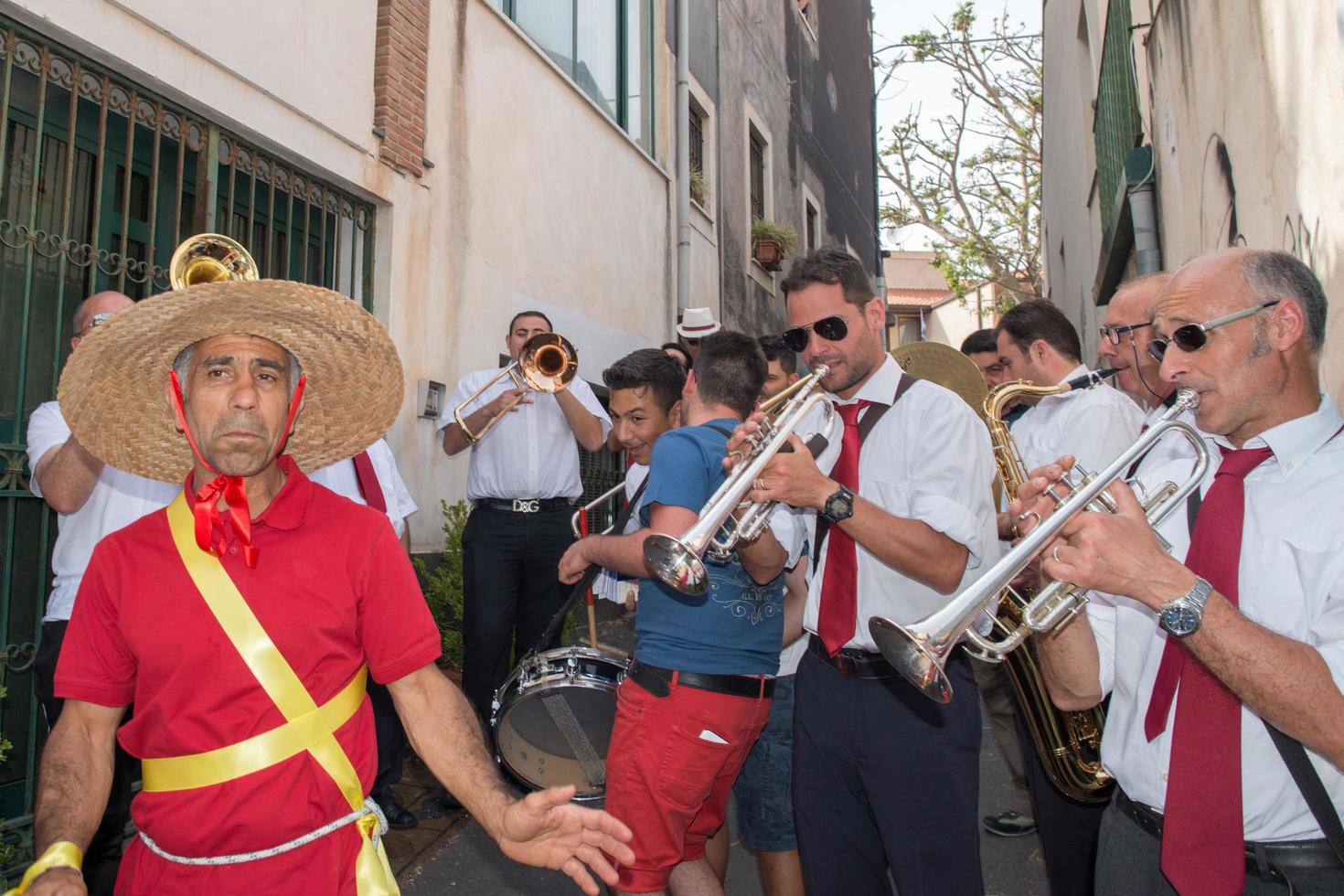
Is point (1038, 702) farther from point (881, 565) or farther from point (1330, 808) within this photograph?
point (1330, 808)

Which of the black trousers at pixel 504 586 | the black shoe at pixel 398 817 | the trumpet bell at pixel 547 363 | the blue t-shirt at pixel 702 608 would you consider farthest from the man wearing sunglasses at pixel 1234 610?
the trumpet bell at pixel 547 363

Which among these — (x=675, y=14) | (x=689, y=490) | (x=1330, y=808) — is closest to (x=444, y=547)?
(x=689, y=490)

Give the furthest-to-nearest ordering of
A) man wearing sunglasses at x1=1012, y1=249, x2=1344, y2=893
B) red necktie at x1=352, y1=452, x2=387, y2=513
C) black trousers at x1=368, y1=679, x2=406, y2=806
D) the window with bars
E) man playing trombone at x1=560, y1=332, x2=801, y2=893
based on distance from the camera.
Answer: the window with bars → red necktie at x1=352, y1=452, x2=387, y2=513 → black trousers at x1=368, y1=679, x2=406, y2=806 → man playing trombone at x1=560, y1=332, x2=801, y2=893 → man wearing sunglasses at x1=1012, y1=249, x2=1344, y2=893

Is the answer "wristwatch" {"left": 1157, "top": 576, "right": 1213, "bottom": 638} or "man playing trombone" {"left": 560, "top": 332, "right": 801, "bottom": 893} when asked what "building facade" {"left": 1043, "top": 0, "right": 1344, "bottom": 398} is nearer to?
"wristwatch" {"left": 1157, "top": 576, "right": 1213, "bottom": 638}

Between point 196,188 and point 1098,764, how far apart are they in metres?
5.02

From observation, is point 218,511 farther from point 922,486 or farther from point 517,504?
point 517,504

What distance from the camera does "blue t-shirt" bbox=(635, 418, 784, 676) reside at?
312cm

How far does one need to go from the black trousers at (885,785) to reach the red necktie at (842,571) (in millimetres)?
→ 139

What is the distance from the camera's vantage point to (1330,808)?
1884mm

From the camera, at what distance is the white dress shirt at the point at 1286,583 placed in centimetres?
194

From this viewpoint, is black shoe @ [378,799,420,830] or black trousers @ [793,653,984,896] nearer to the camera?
black trousers @ [793,653,984,896]

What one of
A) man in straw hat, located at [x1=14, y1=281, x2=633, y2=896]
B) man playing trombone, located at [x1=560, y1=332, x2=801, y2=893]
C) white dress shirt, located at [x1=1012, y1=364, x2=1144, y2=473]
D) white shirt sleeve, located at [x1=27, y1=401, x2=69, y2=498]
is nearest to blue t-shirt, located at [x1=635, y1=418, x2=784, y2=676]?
man playing trombone, located at [x1=560, y1=332, x2=801, y2=893]

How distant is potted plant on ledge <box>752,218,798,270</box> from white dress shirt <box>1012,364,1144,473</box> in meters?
10.9

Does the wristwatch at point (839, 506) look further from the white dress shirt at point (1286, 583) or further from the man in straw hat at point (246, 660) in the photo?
Answer: the man in straw hat at point (246, 660)
